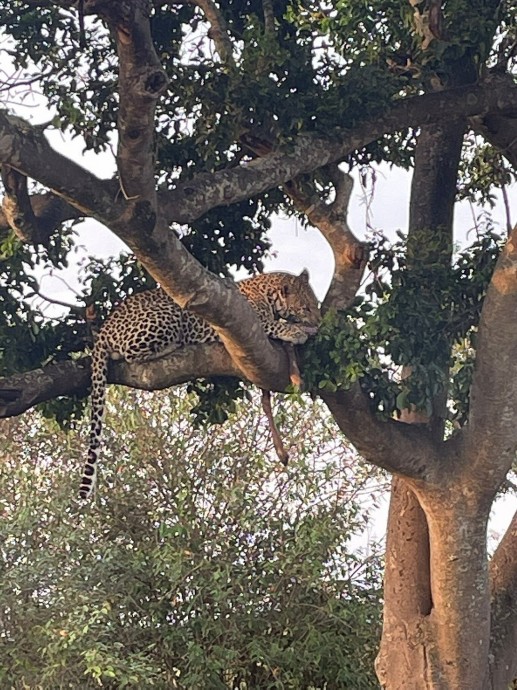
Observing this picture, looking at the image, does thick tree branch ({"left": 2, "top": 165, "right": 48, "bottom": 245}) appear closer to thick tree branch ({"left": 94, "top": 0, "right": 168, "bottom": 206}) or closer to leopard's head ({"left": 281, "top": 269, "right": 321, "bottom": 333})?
thick tree branch ({"left": 94, "top": 0, "right": 168, "bottom": 206})

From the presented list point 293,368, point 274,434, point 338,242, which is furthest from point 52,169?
point 338,242

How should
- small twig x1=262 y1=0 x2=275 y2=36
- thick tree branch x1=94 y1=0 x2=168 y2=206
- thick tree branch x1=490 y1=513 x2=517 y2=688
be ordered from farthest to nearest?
thick tree branch x1=490 y1=513 x2=517 y2=688, small twig x1=262 y1=0 x2=275 y2=36, thick tree branch x1=94 y1=0 x2=168 y2=206

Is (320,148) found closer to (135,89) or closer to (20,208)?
(20,208)

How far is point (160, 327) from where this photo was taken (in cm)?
543

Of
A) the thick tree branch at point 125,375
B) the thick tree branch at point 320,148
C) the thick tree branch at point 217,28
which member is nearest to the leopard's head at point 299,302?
the thick tree branch at point 125,375

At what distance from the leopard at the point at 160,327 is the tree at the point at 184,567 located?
Result: 1796 millimetres

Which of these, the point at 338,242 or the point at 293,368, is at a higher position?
the point at 338,242

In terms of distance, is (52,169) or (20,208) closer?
(52,169)

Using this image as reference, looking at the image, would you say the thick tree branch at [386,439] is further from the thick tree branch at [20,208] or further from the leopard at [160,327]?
the thick tree branch at [20,208]

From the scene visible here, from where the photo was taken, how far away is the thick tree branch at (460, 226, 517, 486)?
4.82m

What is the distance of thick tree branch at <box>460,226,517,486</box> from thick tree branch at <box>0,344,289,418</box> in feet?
3.17

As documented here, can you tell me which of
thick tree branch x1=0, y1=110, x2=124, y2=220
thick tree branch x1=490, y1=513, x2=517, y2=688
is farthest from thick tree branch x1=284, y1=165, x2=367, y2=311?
thick tree branch x1=0, y1=110, x2=124, y2=220

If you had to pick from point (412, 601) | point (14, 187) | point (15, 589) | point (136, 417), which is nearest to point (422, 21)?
point (14, 187)

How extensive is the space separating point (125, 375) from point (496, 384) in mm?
1853
